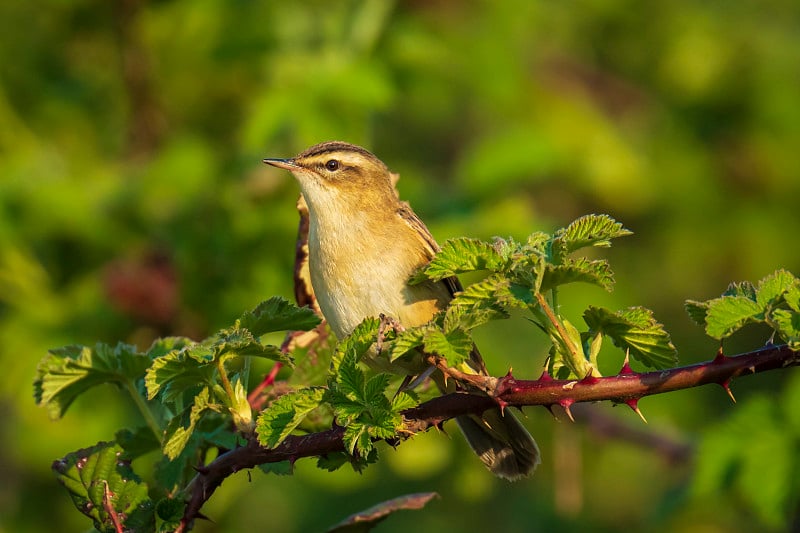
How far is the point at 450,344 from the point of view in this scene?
2.10 m

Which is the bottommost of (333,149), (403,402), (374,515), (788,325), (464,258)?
(374,515)

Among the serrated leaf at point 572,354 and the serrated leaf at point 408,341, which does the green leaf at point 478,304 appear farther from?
the serrated leaf at point 572,354

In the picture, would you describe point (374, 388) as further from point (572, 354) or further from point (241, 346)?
point (572, 354)

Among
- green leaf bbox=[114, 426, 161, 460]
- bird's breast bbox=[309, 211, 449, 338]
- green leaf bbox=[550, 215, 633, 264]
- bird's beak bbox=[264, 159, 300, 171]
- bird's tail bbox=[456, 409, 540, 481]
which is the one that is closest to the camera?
green leaf bbox=[550, 215, 633, 264]

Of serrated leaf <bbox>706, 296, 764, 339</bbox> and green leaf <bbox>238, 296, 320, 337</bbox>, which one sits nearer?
serrated leaf <bbox>706, 296, 764, 339</bbox>

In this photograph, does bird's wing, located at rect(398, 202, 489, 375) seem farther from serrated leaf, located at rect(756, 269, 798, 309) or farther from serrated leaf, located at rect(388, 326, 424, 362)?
serrated leaf, located at rect(756, 269, 798, 309)

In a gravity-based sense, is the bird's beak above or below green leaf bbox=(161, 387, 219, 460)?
above

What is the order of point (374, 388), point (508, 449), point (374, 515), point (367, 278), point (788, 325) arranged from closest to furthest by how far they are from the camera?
point (788, 325)
point (374, 388)
point (374, 515)
point (508, 449)
point (367, 278)

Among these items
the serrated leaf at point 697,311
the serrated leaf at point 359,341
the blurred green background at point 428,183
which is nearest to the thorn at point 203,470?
the serrated leaf at point 359,341

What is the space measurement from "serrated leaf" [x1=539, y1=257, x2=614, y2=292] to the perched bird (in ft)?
3.10

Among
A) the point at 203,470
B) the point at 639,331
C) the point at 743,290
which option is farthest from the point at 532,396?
the point at 203,470

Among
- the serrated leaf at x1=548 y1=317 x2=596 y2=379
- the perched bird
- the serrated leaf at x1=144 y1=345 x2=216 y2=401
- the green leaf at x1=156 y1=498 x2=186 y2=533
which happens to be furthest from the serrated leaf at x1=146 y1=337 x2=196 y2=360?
the serrated leaf at x1=548 y1=317 x2=596 y2=379

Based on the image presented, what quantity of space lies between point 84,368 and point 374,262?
3.58 ft

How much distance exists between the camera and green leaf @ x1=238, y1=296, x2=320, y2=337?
7.29 ft
